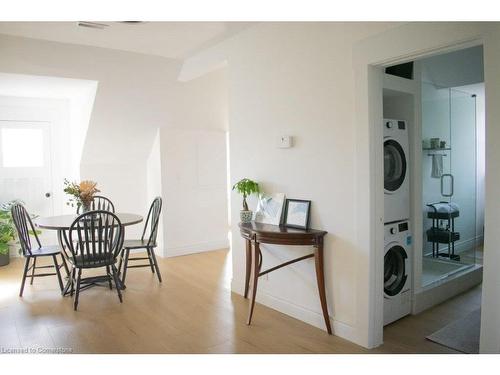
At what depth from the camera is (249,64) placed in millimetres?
3658

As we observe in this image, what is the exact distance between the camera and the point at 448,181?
433cm

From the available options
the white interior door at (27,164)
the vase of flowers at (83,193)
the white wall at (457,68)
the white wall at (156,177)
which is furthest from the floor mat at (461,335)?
the white interior door at (27,164)

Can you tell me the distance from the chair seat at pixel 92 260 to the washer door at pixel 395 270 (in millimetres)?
2416

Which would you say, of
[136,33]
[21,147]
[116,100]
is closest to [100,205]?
[116,100]

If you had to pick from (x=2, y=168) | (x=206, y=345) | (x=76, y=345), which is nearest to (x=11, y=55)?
(x=2, y=168)

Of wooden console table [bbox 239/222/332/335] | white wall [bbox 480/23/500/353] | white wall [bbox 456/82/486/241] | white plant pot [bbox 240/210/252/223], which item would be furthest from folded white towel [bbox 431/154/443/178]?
white wall [bbox 480/23/500/353]

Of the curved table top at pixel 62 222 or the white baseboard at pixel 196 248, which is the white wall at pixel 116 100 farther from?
the curved table top at pixel 62 222

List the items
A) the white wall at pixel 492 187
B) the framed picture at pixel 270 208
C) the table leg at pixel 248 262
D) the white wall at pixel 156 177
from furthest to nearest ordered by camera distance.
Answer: the white wall at pixel 156 177 → the table leg at pixel 248 262 → the framed picture at pixel 270 208 → the white wall at pixel 492 187

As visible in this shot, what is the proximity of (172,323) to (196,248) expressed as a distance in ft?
8.15

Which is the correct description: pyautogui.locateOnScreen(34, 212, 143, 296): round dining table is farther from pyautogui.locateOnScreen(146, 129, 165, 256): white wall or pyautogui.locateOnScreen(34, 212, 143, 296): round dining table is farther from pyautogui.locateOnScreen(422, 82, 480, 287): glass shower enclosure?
pyautogui.locateOnScreen(422, 82, 480, 287): glass shower enclosure

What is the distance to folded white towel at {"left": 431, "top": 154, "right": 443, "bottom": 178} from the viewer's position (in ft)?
13.5

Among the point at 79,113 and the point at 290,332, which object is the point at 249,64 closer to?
the point at 290,332

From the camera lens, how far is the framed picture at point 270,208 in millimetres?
3338

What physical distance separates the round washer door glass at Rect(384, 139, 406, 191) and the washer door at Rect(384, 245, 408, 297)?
1.66 feet
